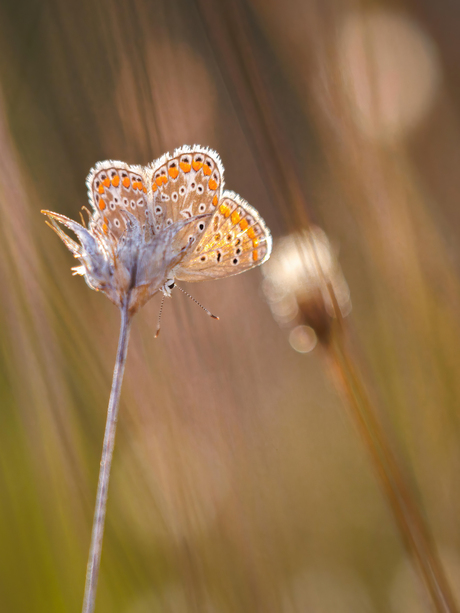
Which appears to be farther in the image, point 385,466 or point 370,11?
point 370,11

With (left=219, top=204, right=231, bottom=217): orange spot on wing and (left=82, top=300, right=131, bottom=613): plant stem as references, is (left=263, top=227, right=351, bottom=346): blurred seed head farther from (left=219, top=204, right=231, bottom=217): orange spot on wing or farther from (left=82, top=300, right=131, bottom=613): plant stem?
(left=82, top=300, right=131, bottom=613): plant stem

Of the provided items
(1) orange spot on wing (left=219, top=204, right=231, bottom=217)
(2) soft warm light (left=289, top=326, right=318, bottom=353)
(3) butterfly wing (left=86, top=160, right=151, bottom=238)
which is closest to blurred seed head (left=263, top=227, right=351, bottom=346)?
(2) soft warm light (left=289, top=326, right=318, bottom=353)

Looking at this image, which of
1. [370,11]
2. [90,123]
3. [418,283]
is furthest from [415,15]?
→ [90,123]

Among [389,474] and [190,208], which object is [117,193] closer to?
[190,208]

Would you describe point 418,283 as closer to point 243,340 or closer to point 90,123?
point 243,340

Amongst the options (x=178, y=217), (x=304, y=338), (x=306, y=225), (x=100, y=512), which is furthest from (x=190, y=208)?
(x=100, y=512)

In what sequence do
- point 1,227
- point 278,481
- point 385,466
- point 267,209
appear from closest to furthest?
point 385,466 → point 1,227 → point 278,481 → point 267,209
